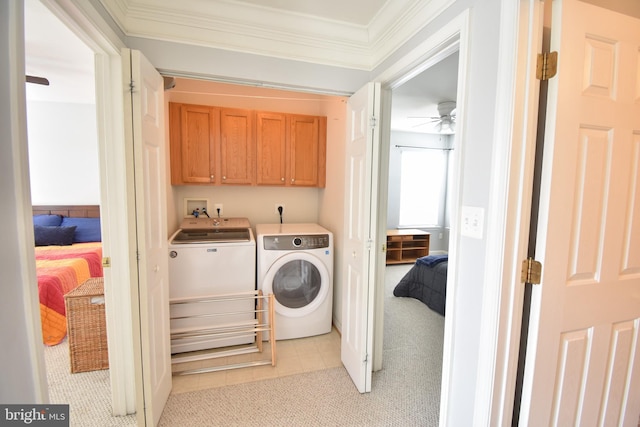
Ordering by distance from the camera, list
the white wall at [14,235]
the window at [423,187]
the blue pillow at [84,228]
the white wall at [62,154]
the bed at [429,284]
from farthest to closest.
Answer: the window at [423,187], the white wall at [62,154], the blue pillow at [84,228], the bed at [429,284], the white wall at [14,235]

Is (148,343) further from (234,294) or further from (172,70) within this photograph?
(172,70)

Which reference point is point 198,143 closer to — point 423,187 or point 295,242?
point 295,242

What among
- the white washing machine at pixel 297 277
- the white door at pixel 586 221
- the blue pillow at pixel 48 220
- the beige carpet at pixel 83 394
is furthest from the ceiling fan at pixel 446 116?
the blue pillow at pixel 48 220

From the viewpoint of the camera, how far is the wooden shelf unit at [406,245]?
5.09 metres

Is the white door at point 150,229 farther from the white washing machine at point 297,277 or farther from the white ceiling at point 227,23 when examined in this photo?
the white washing machine at point 297,277

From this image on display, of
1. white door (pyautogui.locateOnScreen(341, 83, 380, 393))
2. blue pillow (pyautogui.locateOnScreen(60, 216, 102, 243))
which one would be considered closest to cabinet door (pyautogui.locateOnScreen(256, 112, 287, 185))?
white door (pyautogui.locateOnScreen(341, 83, 380, 393))

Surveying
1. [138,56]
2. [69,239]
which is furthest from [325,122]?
[69,239]

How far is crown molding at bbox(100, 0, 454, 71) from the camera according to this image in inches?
59.6

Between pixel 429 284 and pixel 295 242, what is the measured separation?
5.89 ft

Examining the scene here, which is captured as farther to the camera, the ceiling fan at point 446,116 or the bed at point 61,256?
the ceiling fan at point 446,116

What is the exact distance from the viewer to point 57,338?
2.46 meters

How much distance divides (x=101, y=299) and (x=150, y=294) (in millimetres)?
786

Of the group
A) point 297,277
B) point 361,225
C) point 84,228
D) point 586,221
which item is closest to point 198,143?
point 297,277

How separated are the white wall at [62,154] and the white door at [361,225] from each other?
148 inches
